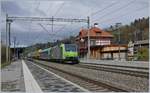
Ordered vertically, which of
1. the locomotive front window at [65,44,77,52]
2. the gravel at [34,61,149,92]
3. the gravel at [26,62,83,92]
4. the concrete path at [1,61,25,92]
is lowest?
the concrete path at [1,61,25,92]

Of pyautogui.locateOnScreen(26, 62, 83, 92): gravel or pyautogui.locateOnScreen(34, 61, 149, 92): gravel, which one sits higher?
pyautogui.locateOnScreen(34, 61, 149, 92): gravel

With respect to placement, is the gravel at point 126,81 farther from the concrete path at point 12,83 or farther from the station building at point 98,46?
the station building at point 98,46

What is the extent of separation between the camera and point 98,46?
92000 millimetres

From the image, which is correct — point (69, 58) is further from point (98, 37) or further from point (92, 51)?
point (98, 37)

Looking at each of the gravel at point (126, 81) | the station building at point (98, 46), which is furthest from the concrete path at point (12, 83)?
the station building at point (98, 46)

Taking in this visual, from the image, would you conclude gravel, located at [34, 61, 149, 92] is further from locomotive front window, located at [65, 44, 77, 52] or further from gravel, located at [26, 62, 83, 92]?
locomotive front window, located at [65, 44, 77, 52]

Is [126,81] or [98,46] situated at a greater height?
[98,46]

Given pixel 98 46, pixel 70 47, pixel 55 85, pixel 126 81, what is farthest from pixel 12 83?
A: pixel 98 46

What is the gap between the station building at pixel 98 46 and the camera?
87.6 meters

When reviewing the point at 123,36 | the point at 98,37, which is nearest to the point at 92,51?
the point at 98,37

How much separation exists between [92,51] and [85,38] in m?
13.5

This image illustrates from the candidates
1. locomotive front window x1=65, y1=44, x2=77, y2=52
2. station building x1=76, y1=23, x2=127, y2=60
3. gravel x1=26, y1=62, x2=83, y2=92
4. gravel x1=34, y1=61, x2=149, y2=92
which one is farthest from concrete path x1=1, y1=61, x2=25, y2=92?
station building x1=76, y1=23, x2=127, y2=60

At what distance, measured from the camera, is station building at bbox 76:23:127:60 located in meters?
87.6

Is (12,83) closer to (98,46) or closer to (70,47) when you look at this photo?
(70,47)
